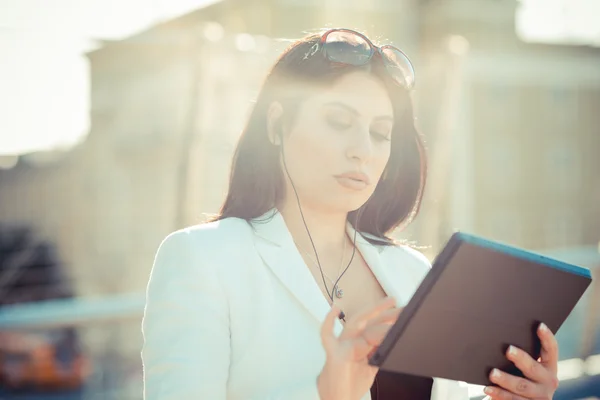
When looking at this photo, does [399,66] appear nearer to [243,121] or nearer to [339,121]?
Answer: [339,121]

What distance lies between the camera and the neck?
1647mm

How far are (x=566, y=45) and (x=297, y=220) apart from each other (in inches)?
924

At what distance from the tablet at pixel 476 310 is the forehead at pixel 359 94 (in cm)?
51

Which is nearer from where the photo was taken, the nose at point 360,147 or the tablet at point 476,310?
the tablet at point 476,310

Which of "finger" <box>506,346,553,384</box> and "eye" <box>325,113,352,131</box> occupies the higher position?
"eye" <box>325,113,352,131</box>

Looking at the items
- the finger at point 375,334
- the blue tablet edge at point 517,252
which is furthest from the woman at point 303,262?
the blue tablet edge at point 517,252

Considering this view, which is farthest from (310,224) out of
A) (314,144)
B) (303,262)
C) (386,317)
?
(386,317)

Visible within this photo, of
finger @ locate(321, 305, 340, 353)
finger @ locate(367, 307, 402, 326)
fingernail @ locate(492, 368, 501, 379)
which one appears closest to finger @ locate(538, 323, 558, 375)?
fingernail @ locate(492, 368, 501, 379)

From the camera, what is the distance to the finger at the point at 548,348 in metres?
1.28

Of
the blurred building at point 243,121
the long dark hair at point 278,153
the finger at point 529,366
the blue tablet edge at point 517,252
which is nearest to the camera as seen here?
the blue tablet edge at point 517,252

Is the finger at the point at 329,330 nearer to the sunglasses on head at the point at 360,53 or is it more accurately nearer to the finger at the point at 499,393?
the finger at the point at 499,393

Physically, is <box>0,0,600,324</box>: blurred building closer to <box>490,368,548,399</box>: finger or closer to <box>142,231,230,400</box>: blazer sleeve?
<box>142,231,230,400</box>: blazer sleeve

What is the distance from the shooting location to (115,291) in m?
15.0

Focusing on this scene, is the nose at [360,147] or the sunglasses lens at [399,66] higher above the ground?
the sunglasses lens at [399,66]
